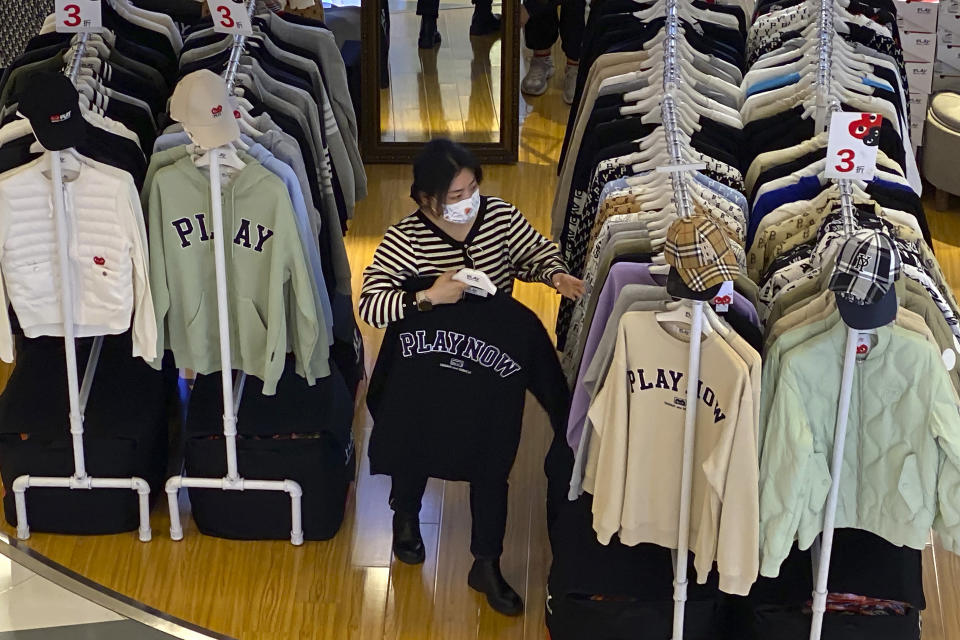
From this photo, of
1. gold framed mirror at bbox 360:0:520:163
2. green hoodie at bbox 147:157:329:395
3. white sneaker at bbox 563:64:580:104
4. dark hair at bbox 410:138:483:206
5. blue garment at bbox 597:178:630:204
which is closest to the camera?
dark hair at bbox 410:138:483:206

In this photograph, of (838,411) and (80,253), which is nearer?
(838,411)

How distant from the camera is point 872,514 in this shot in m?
3.27

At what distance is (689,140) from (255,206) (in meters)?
1.25

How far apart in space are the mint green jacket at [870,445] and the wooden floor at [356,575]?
90 cm

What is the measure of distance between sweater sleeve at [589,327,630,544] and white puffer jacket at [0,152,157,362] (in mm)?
1399

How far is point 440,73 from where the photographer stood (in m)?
6.37

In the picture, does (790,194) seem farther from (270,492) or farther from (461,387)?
(270,492)

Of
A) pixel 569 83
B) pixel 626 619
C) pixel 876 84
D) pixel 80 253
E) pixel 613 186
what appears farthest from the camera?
pixel 569 83

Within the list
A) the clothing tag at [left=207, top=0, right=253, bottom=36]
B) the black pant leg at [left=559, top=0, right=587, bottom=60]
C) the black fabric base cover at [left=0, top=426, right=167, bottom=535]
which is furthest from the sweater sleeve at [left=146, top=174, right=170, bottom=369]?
the black pant leg at [left=559, top=0, right=587, bottom=60]

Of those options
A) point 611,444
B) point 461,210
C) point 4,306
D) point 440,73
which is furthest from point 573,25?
point 611,444

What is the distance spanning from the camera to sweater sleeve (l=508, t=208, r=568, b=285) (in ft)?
12.3

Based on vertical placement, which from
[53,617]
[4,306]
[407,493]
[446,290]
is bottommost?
[53,617]

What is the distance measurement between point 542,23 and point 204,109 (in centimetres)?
363

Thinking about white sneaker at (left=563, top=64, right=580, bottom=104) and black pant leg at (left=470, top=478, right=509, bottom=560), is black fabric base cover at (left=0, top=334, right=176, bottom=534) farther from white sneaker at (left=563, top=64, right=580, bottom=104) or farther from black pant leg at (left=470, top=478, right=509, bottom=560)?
white sneaker at (left=563, top=64, right=580, bottom=104)
